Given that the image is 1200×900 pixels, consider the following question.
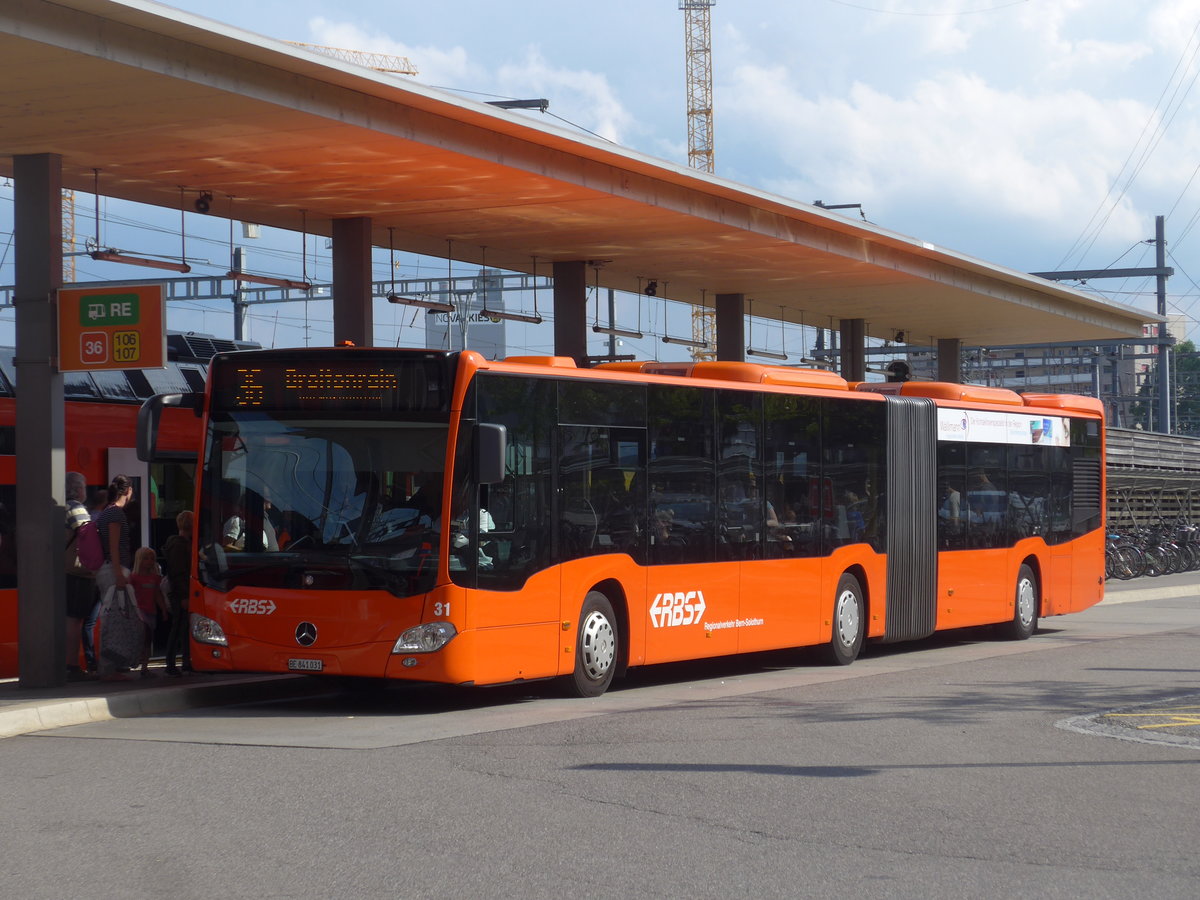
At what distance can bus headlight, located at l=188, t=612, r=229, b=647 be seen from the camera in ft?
42.4

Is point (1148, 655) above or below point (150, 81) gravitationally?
below

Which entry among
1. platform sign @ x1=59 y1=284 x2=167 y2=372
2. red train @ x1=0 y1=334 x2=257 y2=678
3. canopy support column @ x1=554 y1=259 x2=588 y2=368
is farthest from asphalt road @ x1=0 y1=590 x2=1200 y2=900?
canopy support column @ x1=554 y1=259 x2=588 y2=368

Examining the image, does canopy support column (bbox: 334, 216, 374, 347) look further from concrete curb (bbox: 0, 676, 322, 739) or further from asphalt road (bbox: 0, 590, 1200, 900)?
asphalt road (bbox: 0, 590, 1200, 900)

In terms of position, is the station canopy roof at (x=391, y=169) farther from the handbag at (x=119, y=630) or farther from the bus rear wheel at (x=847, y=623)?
the bus rear wheel at (x=847, y=623)

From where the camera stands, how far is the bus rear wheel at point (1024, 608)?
70.0 feet

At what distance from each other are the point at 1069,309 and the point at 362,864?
96.7ft

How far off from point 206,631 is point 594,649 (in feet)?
10.8

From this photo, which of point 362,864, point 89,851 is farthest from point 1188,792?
point 89,851

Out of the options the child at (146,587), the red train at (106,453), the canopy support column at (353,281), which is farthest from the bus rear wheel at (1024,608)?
the child at (146,587)

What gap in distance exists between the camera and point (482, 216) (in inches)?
818

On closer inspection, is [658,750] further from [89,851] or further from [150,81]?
[150,81]

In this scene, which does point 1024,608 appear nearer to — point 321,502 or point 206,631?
point 321,502

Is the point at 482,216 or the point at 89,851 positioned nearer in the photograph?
the point at 89,851

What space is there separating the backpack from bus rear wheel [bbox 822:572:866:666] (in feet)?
25.4
